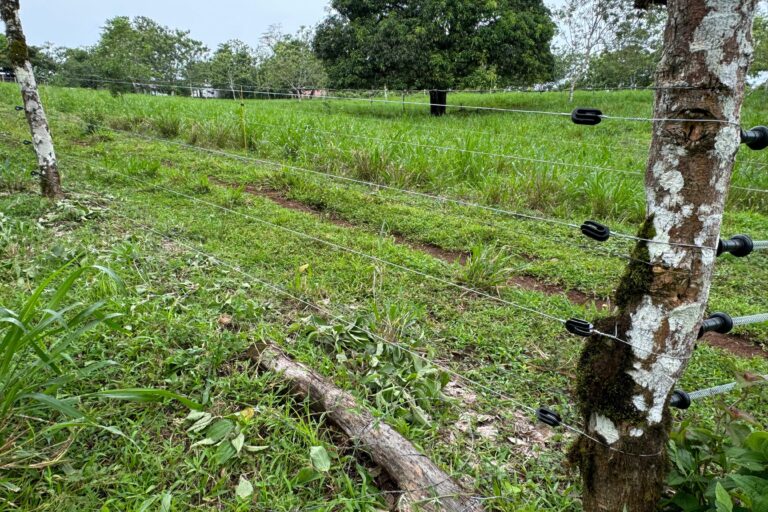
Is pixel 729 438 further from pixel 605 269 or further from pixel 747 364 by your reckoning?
pixel 605 269

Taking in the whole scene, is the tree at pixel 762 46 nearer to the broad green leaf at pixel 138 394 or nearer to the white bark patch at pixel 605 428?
the white bark patch at pixel 605 428

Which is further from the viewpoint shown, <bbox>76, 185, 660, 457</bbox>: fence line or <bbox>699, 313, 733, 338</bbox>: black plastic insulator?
<bbox>76, 185, 660, 457</bbox>: fence line

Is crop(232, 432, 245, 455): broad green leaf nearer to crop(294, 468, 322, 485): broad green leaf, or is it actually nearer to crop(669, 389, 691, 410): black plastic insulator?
crop(294, 468, 322, 485): broad green leaf

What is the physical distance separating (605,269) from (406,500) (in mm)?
2532

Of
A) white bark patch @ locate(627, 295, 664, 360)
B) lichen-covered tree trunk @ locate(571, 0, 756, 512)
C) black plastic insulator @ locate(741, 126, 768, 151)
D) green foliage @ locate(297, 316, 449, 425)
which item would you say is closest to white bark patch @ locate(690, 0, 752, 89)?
lichen-covered tree trunk @ locate(571, 0, 756, 512)

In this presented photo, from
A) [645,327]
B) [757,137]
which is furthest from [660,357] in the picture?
[757,137]

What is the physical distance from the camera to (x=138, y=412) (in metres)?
1.79

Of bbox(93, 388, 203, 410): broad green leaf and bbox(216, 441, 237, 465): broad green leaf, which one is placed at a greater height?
bbox(93, 388, 203, 410): broad green leaf

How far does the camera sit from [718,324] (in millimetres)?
1297

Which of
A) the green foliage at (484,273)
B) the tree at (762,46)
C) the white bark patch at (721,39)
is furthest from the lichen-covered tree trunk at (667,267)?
the tree at (762,46)

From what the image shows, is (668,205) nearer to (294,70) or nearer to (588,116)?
(588,116)

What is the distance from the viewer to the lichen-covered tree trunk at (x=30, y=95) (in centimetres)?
359

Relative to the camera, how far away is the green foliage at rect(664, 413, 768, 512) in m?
1.11

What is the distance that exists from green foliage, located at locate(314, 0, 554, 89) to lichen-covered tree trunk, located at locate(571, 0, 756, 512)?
487 inches
